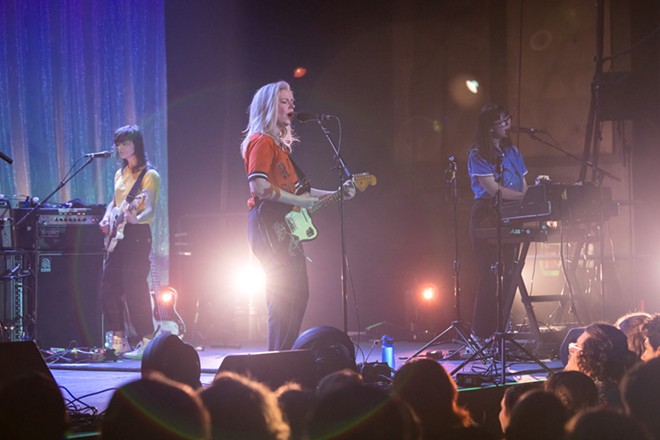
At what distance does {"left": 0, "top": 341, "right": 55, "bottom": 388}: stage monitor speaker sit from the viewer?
12.9 ft

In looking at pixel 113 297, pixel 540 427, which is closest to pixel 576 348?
pixel 540 427

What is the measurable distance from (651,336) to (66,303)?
5324 millimetres

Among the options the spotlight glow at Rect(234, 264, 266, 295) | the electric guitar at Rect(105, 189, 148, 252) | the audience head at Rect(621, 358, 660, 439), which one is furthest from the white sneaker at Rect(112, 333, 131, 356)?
the audience head at Rect(621, 358, 660, 439)

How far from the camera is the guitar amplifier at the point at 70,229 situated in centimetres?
773

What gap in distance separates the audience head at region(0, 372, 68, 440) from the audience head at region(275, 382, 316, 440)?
73cm

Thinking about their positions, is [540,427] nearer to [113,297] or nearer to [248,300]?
[113,297]

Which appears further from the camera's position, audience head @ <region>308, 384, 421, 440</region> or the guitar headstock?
the guitar headstock

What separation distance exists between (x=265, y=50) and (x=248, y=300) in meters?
2.76

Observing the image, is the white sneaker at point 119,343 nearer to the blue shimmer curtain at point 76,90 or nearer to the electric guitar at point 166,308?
the electric guitar at point 166,308

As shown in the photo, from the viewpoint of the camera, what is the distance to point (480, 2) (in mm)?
9406

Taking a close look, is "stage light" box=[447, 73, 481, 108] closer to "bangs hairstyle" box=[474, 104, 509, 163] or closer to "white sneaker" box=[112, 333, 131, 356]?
"bangs hairstyle" box=[474, 104, 509, 163]

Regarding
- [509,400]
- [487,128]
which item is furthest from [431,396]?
[487,128]

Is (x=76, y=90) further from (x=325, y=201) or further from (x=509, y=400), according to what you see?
(x=509, y=400)

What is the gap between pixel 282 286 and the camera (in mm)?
5117
